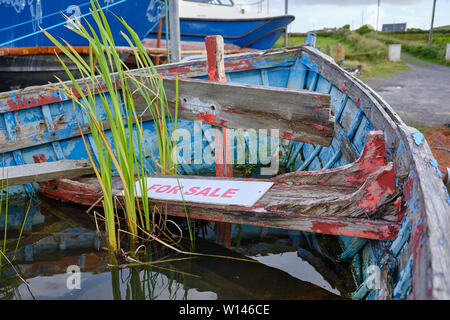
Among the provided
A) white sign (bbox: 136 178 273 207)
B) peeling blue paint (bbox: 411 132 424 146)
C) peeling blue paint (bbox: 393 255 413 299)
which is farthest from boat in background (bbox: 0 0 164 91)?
peeling blue paint (bbox: 393 255 413 299)

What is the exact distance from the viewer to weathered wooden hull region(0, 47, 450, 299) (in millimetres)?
1136

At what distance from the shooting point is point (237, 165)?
3.85 meters

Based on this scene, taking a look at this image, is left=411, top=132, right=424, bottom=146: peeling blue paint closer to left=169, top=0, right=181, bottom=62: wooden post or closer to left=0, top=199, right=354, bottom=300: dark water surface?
left=0, top=199, right=354, bottom=300: dark water surface

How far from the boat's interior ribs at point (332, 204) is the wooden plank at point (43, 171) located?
1074 mm

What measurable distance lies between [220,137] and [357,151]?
1121mm

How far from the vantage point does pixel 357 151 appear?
99.4 inches

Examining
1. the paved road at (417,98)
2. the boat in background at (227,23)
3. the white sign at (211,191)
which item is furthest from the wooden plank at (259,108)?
the boat in background at (227,23)

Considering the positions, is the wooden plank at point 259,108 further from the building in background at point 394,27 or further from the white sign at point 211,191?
the building in background at point 394,27

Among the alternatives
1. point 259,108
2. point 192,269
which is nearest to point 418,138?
point 259,108

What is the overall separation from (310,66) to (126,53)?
3644mm

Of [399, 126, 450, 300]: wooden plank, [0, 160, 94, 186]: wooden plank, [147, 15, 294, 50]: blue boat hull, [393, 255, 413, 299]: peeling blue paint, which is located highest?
[147, 15, 294, 50]: blue boat hull

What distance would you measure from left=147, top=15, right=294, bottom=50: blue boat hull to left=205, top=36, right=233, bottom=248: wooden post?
33.4 ft

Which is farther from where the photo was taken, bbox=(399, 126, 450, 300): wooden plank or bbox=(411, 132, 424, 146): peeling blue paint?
bbox=(411, 132, 424, 146): peeling blue paint
